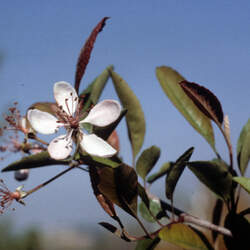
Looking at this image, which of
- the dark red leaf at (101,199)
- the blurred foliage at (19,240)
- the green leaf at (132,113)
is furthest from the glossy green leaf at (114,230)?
the blurred foliage at (19,240)

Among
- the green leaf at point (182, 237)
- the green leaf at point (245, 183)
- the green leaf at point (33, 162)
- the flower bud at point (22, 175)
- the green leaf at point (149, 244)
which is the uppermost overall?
the green leaf at point (245, 183)

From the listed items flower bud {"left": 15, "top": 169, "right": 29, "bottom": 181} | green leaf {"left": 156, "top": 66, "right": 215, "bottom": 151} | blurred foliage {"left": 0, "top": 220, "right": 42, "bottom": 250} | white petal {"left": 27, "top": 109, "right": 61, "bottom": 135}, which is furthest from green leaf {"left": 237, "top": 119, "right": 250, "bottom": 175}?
blurred foliage {"left": 0, "top": 220, "right": 42, "bottom": 250}

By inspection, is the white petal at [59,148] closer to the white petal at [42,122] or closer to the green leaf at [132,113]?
the white petal at [42,122]

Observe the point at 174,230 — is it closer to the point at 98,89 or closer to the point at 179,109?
the point at 179,109

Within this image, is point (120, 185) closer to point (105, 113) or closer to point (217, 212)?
point (105, 113)

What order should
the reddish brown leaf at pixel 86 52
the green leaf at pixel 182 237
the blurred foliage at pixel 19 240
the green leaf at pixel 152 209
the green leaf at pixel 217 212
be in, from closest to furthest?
1. the green leaf at pixel 182 237
2. the reddish brown leaf at pixel 86 52
3. the green leaf at pixel 152 209
4. the green leaf at pixel 217 212
5. the blurred foliage at pixel 19 240

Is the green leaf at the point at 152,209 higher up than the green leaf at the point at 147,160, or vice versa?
the green leaf at the point at 147,160

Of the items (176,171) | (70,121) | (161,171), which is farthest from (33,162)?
(161,171)
